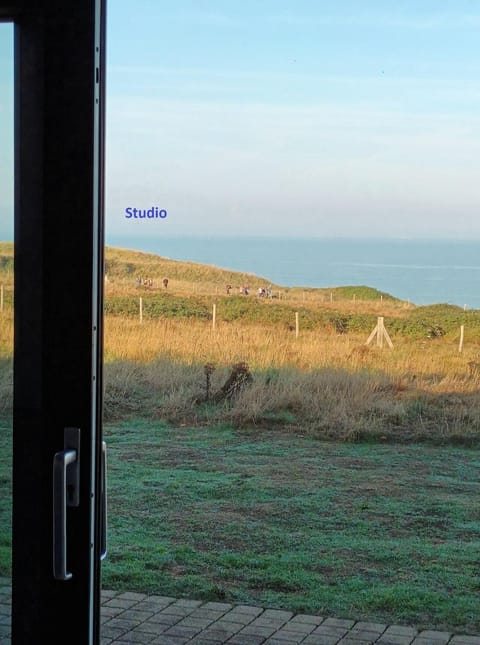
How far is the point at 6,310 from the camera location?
1.13 meters

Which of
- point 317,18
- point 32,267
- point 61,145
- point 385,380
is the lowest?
point 385,380

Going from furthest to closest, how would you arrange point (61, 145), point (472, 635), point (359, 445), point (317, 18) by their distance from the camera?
1. point (317, 18)
2. point (359, 445)
3. point (472, 635)
4. point (61, 145)

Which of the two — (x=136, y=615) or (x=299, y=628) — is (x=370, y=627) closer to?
(x=299, y=628)

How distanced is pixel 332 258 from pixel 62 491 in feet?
19.6

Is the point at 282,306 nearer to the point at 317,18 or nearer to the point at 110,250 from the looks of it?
the point at 110,250

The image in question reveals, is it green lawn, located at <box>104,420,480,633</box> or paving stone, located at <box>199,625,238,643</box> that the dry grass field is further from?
paving stone, located at <box>199,625,238,643</box>

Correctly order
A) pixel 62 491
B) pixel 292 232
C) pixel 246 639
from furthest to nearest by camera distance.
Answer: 1. pixel 292 232
2. pixel 246 639
3. pixel 62 491

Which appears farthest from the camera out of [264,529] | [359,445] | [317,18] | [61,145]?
[317,18]

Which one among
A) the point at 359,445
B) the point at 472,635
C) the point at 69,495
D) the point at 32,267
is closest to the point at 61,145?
the point at 32,267

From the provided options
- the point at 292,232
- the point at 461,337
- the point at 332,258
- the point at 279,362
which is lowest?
the point at 279,362

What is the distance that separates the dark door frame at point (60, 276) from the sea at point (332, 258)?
5.75 metres

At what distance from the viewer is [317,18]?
22.9 feet

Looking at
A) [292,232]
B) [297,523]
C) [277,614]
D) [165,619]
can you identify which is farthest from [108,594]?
[292,232]

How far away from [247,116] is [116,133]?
36.6 inches
